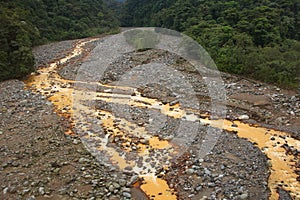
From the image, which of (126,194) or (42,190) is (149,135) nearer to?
(126,194)

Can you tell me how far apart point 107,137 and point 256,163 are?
19.6ft

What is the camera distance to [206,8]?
31.5m

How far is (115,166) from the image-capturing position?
1067 centimetres

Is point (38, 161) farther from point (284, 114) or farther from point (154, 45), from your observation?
point (154, 45)

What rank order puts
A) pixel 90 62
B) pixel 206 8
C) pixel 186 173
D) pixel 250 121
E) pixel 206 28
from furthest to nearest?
pixel 206 8, pixel 206 28, pixel 90 62, pixel 250 121, pixel 186 173

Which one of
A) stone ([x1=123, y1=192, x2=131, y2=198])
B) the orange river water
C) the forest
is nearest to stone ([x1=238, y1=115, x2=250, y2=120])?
the orange river water

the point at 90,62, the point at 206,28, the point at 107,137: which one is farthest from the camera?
the point at 206,28

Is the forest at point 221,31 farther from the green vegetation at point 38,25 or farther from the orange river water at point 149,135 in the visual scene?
the orange river water at point 149,135

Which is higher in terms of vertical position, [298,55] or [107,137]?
[298,55]

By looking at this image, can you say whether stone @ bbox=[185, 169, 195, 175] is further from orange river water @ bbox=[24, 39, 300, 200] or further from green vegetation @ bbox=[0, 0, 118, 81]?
green vegetation @ bbox=[0, 0, 118, 81]

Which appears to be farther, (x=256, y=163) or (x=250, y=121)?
(x=250, y=121)

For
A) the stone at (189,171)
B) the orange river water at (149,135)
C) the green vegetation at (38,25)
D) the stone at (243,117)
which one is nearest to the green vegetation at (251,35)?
the stone at (243,117)

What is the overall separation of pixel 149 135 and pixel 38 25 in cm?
2696

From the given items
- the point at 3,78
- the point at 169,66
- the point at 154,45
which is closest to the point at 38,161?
the point at 3,78
